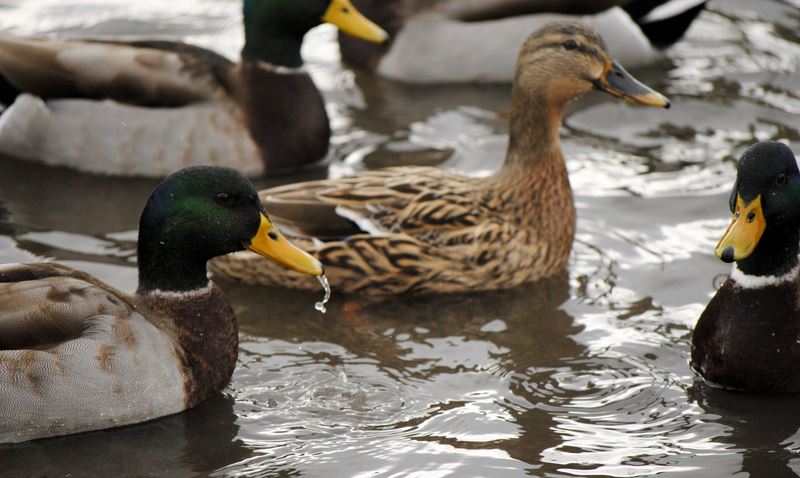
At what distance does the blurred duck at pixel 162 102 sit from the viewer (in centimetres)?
920

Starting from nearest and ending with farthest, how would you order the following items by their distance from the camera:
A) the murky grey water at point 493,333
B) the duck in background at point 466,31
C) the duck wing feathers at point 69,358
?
1. the duck wing feathers at point 69,358
2. the murky grey water at point 493,333
3. the duck in background at point 466,31

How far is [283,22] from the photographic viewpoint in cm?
953

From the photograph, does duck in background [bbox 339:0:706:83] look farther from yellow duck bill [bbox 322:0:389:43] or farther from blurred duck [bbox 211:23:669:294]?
blurred duck [bbox 211:23:669:294]

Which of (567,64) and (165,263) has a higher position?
(567,64)

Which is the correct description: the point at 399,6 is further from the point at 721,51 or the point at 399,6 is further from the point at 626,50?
the point at 721,51

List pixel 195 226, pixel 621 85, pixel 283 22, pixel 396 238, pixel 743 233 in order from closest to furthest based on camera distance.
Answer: pixel 743 233 → pixel 195 226 → pixel 396 238 → pixel 621 85 → pixel 283 22

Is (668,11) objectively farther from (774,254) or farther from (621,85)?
(774,254)

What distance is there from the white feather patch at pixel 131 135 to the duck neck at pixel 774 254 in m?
3.92

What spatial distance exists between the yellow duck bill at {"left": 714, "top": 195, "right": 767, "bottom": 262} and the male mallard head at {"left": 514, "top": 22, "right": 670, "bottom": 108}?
1.80 m

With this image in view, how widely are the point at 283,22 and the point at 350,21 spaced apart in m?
0.51

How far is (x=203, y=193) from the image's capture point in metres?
6.54

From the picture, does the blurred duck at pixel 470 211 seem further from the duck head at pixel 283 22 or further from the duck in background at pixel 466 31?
the duck in background at pixel 466 31

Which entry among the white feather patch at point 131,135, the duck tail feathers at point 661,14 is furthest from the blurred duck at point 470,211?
the duck tail feathers at point 661,14

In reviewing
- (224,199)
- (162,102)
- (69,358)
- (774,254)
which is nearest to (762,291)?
(774,254)
